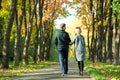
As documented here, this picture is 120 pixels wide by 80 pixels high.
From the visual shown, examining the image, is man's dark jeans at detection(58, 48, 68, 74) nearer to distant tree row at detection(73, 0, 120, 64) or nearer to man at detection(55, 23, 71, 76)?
man at detection(55, 23, 71, 76)

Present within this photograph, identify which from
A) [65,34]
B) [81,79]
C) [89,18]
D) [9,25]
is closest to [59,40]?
[65,34]

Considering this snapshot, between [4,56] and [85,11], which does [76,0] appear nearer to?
[85,11]

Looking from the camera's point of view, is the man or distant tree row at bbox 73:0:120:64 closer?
the man

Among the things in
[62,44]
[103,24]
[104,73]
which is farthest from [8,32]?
[103,24]

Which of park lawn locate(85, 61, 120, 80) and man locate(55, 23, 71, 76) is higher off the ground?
man locate(55, 23, 71, 76)

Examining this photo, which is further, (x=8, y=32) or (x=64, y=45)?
(x=8, y=32)

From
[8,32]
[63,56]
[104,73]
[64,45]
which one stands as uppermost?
[8,32]

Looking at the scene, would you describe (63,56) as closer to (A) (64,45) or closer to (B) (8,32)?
(A) (64,45)

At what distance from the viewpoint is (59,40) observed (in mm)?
18047

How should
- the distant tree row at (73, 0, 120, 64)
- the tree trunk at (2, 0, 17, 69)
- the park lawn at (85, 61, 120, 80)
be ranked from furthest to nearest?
the distant tree row at (73, 0, 120, 64), the tree trunk at (2, 0, 17, 69), the park lawn at (85, 61, 120, 80)

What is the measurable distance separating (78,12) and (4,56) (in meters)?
37.9

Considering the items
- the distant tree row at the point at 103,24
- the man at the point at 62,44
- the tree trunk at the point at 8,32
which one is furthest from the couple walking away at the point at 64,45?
the distant tree row at the point at 103,24

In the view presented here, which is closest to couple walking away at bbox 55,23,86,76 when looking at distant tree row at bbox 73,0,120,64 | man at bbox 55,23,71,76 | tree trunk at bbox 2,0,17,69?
man at bbox 55,23,71,76

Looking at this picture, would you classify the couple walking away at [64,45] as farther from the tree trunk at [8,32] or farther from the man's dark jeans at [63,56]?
the tree trunk at [8,32]
